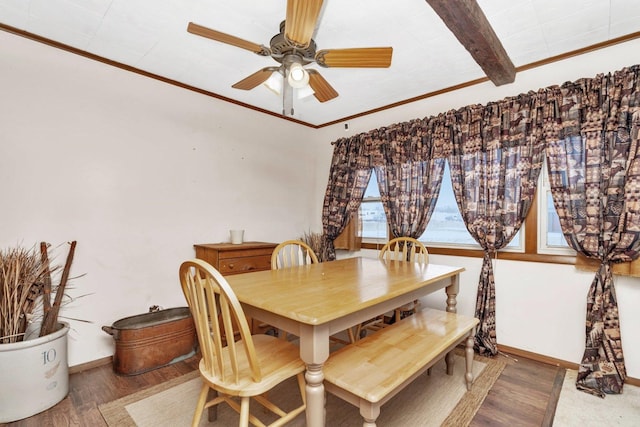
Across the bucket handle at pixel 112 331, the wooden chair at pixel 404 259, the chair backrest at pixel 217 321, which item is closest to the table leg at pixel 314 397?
the chair backrest at pixel 217 321

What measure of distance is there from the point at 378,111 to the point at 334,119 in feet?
2.11

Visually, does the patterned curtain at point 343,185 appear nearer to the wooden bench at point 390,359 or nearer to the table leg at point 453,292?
the table leg at point 453,292

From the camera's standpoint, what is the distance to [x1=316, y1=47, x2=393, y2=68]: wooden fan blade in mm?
1687

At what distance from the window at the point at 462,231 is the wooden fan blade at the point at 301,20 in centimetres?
198

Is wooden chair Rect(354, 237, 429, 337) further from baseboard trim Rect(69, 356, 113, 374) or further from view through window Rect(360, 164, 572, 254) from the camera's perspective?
baseboard trim Rect(69, 356, 113, 374)

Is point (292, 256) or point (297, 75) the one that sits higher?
point (297, 75)

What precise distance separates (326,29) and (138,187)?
1.98 meters

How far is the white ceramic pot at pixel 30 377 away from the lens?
172cm

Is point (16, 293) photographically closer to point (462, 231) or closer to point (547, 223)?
point (462, 231)

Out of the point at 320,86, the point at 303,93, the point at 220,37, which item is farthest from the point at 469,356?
the point at 303,93

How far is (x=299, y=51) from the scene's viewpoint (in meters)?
1.83

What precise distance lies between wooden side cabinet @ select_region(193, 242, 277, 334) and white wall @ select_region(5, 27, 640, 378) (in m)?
0.29

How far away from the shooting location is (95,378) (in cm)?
220

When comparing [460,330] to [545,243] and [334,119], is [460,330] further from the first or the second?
[334,119]
